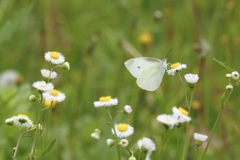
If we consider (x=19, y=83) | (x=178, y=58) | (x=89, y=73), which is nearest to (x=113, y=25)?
(x=89, y=73)

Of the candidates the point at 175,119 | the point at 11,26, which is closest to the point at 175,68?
the point at 175,119

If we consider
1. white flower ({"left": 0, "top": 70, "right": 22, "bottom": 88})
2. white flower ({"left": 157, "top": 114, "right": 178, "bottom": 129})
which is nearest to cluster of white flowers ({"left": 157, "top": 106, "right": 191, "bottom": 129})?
white flower ({"left": 157, "top": 114, "right": 178, "bottom": 129})

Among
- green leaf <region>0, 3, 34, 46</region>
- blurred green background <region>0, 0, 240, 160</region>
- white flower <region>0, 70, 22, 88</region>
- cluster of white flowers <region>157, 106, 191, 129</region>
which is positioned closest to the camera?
cluster of white flowers <region>157, 106, 191, 129</region>

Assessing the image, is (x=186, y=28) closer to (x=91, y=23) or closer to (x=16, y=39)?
(x=91, y=23)

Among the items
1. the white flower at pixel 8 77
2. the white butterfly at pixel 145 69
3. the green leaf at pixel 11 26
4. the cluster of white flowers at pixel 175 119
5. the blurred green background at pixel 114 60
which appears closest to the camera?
the cluster of white flowers at pixel 175 119

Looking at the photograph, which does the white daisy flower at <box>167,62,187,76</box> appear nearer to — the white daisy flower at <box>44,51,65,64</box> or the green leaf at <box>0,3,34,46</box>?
the white daisy flower at <box>44,51,65,64</box>

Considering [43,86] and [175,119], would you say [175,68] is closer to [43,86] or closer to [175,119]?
[175,119]

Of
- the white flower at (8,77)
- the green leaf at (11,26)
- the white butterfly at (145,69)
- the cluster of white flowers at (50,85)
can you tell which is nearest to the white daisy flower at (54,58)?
the cluster of white flowers at (50,85)

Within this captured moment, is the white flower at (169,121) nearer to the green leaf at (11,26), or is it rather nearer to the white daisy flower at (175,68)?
the white daisy flower at (175,68)

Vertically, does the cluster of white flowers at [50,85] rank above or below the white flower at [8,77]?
below
